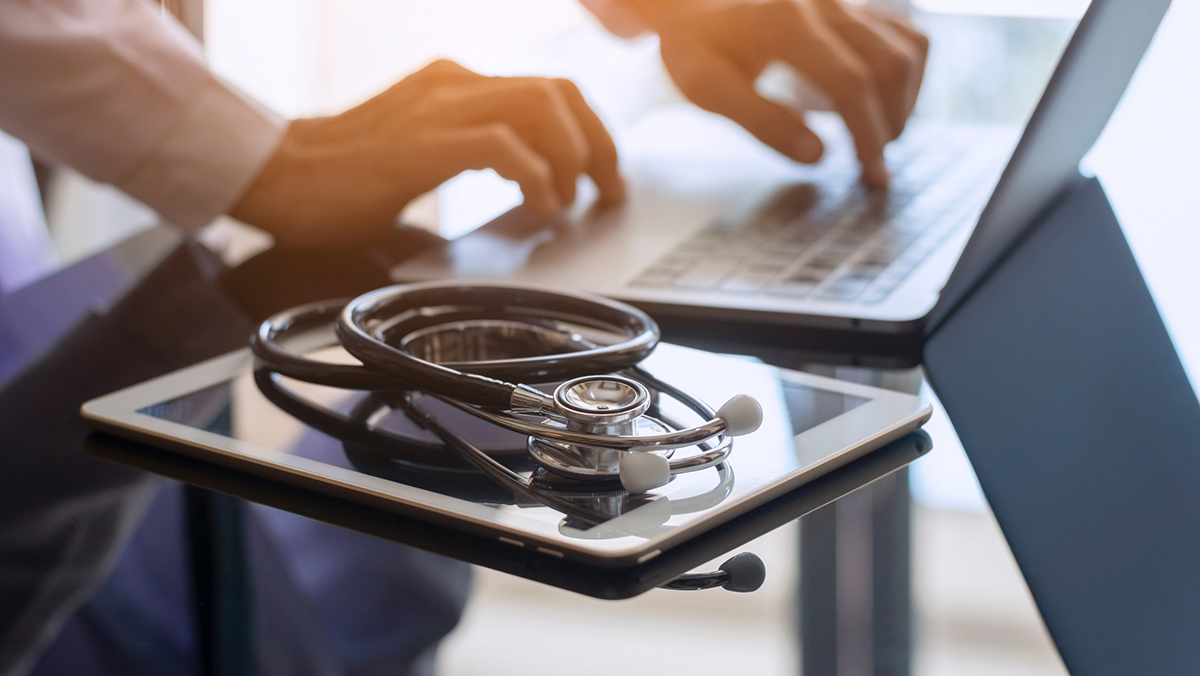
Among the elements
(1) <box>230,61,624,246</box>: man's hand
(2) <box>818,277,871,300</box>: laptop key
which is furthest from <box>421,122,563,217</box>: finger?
(2) <box>818,277,871,300</box>: laptop key

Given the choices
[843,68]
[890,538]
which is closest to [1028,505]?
[890,538]

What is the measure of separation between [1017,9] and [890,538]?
4.64ft

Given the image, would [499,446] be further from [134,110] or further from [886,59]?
[886,59]

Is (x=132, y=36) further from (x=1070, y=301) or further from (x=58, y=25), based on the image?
(x=1070, y=301)

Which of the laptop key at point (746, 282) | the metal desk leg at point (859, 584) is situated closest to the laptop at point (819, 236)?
the laptop key at point (746, 282)

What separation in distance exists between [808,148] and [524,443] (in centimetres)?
50

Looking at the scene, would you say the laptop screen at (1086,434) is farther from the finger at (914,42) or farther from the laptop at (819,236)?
the finger at (914,42)

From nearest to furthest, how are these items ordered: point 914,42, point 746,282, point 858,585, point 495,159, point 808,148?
point 858,585
point 746,282
point 495,159
point 808,148
point 914,42

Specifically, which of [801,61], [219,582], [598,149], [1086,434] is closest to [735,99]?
[801,61]

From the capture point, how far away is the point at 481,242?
1.96 ft

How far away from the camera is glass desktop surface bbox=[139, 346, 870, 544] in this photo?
0.83 feet

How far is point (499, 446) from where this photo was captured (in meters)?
0.30

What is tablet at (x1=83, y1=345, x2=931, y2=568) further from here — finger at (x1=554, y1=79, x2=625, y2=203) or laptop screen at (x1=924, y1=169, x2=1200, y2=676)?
finger at (x1=554, y1=79, x2=625, y2=203)

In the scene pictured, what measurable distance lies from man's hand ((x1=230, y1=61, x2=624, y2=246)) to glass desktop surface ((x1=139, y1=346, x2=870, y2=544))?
0.87 ft
